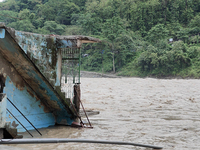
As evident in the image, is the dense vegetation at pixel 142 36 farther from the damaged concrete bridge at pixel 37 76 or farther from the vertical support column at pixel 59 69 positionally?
the vertical support column at pixel 59 69

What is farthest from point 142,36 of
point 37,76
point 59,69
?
point 37,76

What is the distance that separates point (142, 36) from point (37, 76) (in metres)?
52.5

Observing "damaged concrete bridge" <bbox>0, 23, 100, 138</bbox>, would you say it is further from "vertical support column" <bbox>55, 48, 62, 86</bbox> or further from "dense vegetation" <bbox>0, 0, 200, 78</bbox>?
"dense vegetation" <bbox>0, 0, 200, 78</bbox>

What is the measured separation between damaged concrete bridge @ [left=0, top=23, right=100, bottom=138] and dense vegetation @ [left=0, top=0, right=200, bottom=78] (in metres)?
36.6

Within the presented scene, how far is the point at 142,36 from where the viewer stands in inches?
2266

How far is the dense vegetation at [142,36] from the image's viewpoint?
4378cm

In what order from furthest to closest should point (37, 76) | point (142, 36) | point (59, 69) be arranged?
1. point (142, 36)
2. point (59, 69)
3. point (37, 76)

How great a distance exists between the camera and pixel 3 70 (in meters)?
6.43

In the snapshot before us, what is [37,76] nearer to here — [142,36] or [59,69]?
[59,69]

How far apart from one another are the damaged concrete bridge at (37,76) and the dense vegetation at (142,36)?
120ft

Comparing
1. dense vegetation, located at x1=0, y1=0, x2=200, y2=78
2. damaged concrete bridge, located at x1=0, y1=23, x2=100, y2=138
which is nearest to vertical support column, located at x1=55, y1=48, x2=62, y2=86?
damaged concrete bridge, located at x1=0, y1=23, x2=100, y2=138

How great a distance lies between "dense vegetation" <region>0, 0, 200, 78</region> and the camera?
43781mm

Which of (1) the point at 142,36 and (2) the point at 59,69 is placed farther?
(1) the point at 142,36

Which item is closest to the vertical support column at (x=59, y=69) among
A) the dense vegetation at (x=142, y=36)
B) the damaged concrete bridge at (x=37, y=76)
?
the damaged concrete bridge at (x=37, y=76)
